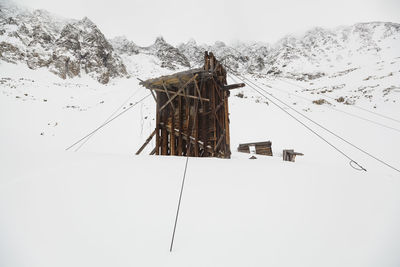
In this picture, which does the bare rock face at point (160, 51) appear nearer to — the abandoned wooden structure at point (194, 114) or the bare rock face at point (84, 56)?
the bare rock face at point (84, 56)

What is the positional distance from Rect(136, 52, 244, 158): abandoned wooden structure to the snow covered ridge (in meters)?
36.6

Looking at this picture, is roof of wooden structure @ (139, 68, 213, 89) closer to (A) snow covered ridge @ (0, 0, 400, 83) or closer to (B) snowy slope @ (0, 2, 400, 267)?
(B) snowy slope @ (0, 2, 400, 267)

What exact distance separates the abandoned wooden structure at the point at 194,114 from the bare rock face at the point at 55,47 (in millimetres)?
36566

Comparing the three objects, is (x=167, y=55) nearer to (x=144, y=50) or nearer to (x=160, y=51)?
(x=160, y=51)

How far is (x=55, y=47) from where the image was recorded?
38.3 meters

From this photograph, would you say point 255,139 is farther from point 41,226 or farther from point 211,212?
point 41,226

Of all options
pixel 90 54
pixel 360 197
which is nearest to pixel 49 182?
pixel 360 197

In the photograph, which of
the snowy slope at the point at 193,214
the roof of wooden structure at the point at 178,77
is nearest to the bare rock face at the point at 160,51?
the roof of wooden structure at the point at 178,77

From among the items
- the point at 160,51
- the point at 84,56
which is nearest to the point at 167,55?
the point at 160,51

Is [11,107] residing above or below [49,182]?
above

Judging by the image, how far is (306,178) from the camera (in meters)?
3.56

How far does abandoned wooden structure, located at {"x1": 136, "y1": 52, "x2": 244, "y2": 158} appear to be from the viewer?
296 inches

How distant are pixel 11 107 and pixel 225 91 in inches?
813

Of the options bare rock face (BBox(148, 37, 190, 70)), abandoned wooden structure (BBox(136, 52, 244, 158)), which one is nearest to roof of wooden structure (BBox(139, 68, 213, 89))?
abandoned wooden structure (BBox(136, 52, 244, 158))
